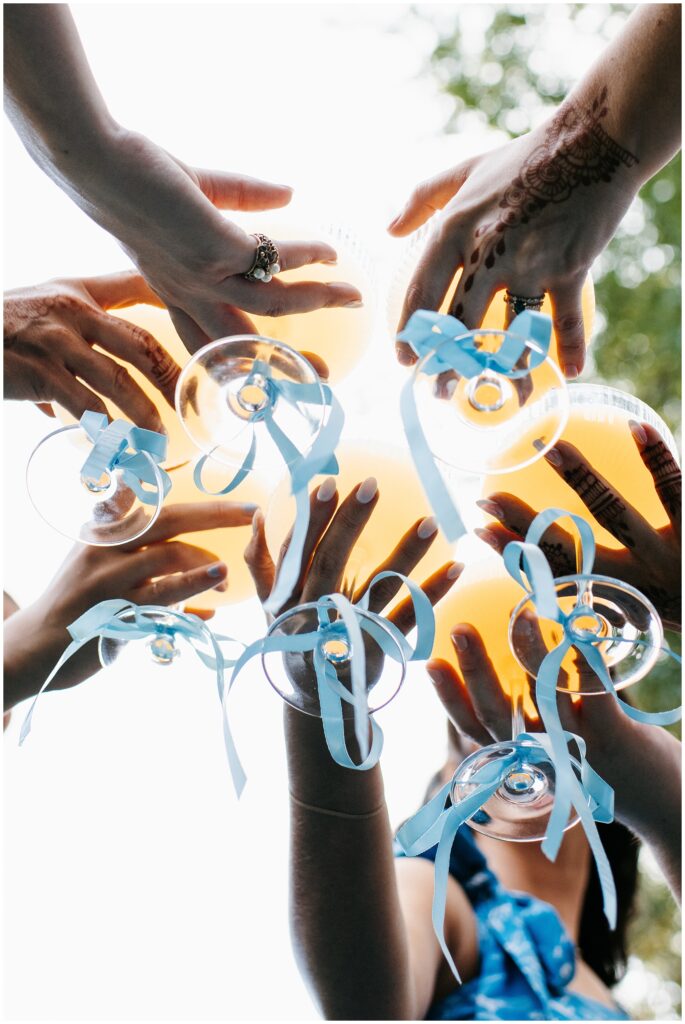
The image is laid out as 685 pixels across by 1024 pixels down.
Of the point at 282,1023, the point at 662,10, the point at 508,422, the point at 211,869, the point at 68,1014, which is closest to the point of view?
the point at 508,422

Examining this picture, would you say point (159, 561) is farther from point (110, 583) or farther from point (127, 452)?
point (127, 452)

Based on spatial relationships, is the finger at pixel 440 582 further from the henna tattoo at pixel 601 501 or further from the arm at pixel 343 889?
the arm at pixel 343 889

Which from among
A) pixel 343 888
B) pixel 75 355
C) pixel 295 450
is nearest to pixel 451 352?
pixel 295 450

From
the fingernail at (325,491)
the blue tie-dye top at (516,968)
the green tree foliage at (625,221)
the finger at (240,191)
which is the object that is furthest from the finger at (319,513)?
the green tree foliage at (625,221)

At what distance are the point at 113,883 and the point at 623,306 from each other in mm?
2136

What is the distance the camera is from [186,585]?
3.27ft

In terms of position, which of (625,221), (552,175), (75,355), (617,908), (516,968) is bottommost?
(516,968)

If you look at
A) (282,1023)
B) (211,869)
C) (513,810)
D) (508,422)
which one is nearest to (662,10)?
(508,422)

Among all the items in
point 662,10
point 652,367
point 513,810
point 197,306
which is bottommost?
point 513,810

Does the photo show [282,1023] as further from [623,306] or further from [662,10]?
[623,306]

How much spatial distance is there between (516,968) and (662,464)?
3.03ft

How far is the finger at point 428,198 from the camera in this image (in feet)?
3.50

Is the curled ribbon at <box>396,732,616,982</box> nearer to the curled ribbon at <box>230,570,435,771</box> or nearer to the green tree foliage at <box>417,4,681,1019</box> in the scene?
the curled ribbon at <box>230,570,435,771</box>

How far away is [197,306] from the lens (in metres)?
0.97
